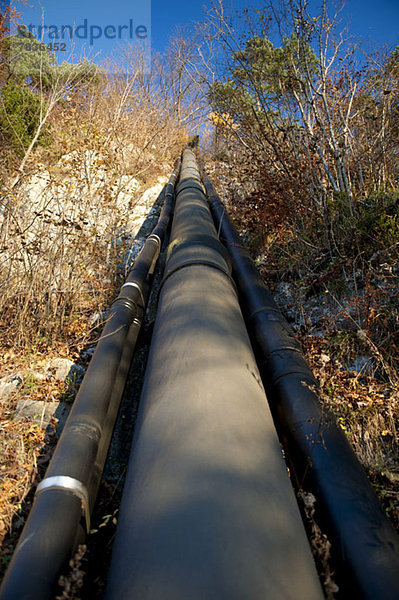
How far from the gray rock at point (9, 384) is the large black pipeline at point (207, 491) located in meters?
1.97

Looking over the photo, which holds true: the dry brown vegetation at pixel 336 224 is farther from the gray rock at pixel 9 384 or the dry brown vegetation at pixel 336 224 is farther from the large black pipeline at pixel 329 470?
the gray rock at pixel 9 384

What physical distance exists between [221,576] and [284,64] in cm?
748

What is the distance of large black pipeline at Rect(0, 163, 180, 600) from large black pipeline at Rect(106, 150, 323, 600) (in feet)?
1.00

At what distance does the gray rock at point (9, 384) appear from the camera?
3.14m

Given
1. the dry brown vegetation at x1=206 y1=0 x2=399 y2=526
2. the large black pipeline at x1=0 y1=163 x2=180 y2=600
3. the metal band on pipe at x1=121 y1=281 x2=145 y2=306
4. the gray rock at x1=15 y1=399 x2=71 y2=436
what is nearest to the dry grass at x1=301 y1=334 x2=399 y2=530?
the dry brown vegetation at x1=206 y1=0 x2=399 y2=526

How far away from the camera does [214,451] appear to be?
4.36ft

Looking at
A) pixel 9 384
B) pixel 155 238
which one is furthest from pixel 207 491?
pixel 155 238

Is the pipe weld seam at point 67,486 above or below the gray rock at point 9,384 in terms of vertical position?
below

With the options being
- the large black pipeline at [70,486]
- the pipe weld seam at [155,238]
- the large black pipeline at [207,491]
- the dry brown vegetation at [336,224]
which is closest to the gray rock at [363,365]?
the dry brown vegetation at [336,224]

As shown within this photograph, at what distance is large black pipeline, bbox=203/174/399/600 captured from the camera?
4.39 ft

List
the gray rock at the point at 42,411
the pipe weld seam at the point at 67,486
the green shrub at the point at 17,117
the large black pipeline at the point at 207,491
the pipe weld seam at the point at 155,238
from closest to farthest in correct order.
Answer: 1. the large black pipeline at the point at 207,491
2. the pipe weld seam at the point at 67,486
3. the gray rock at the point at 42,411
4. the pipe weld seam at the point at 155,238
5. the green shrub at the point at 17,117

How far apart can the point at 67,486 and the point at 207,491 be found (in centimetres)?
85

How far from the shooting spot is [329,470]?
1755 mm

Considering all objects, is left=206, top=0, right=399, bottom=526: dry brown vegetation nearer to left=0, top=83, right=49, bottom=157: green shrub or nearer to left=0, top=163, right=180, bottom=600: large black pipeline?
left=0, top=163, right=180, bottom=600: large black pipeline
